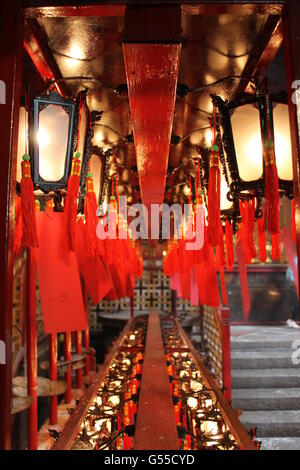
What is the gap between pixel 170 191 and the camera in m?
6.67

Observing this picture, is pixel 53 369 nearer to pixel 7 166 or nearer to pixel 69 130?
pixel 69 130

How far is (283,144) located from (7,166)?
1731 mm

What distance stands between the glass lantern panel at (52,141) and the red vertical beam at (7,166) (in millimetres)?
655

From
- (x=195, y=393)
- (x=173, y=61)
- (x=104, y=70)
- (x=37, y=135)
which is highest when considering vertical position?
(x=104, y=70)

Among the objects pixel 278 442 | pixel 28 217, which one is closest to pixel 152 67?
pixel 28 217

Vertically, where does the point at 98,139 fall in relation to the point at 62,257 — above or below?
above

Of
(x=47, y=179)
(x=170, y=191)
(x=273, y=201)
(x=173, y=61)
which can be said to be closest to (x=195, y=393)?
(x=273, y=201)

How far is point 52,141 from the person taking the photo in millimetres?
2348

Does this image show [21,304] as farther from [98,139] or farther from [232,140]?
[232,140]

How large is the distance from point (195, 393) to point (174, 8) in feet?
10.4

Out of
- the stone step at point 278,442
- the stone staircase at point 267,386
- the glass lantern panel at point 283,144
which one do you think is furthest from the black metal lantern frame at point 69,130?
the stone step at point 278,442

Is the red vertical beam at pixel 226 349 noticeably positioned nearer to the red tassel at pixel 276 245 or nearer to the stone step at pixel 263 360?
the stone step at pixel 263 360

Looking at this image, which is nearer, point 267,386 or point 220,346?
point 267,386

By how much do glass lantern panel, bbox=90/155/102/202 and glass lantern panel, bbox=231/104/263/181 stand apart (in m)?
1.46
